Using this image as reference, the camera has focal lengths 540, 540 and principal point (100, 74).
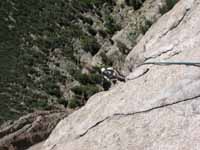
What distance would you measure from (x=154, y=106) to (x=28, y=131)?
894 centimetres

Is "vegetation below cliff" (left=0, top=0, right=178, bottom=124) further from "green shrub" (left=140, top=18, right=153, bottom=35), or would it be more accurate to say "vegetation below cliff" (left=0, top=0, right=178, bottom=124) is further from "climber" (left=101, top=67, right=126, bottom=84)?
"climber" (left=101, top=67, right=126, bottom=84)

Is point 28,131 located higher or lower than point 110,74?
lower

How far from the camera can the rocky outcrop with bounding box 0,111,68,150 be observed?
17406mm

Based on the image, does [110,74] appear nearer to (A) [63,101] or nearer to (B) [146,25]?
(B) [146,25]

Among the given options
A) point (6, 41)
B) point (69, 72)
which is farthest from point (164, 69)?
point (6, 41)

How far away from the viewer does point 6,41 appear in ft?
129

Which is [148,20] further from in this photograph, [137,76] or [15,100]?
[137,76]

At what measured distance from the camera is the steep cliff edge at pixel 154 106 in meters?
8.98

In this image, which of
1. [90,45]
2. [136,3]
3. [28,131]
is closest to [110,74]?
[28,131]

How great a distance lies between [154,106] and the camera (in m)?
9.64

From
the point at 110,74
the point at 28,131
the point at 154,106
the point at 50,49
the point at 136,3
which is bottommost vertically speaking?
the point at 154,106

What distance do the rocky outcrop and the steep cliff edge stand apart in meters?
5.19

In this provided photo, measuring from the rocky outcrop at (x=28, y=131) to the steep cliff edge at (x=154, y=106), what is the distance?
5186mm

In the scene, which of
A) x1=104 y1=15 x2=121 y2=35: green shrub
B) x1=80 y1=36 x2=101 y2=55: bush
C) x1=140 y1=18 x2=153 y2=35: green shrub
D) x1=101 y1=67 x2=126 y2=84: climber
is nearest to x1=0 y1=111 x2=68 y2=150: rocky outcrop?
x1=101 y1=67 x2=126 y2=84: climber
